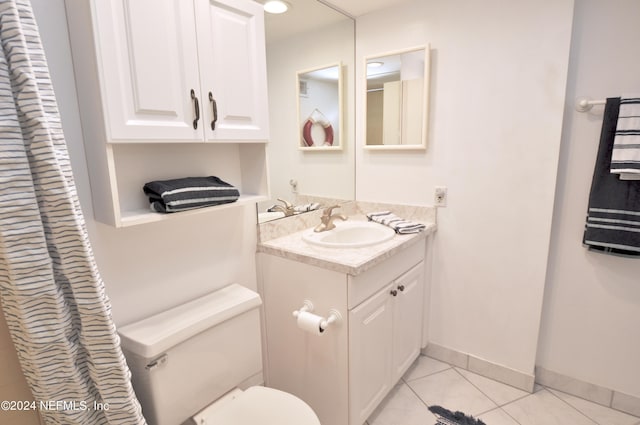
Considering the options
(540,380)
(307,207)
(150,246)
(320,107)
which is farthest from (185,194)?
(540,380)

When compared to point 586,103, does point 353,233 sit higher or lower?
lower

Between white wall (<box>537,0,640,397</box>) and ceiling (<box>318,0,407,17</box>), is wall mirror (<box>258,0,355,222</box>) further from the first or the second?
white wall (<box>537,0,640,397</box>)

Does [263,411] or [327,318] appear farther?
[327,318]

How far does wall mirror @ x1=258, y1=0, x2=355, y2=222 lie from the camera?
5.79 ft

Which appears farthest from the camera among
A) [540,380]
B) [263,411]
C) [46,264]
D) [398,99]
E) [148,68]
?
[398,99]

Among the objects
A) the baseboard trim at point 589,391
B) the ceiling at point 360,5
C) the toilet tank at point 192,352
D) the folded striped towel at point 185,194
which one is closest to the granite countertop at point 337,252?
the toilet tank at point 192,352

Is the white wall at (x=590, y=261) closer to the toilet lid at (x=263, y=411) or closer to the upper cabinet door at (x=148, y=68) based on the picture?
the toilet lid at (x=263, y=411)

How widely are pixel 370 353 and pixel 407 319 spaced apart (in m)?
0.41

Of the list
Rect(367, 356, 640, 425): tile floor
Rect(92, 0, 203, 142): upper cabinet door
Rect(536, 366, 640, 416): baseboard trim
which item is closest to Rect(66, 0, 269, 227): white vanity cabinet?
Rect(92, 0, 203, 142): upper cabinet door

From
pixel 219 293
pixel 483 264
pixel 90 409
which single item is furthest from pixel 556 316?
pixel 90 409

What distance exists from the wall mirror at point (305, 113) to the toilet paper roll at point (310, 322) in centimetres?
55

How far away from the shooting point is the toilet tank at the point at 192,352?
43.4 inches

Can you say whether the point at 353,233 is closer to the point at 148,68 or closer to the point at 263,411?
the point at 263,411

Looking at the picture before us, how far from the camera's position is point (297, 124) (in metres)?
1.94
